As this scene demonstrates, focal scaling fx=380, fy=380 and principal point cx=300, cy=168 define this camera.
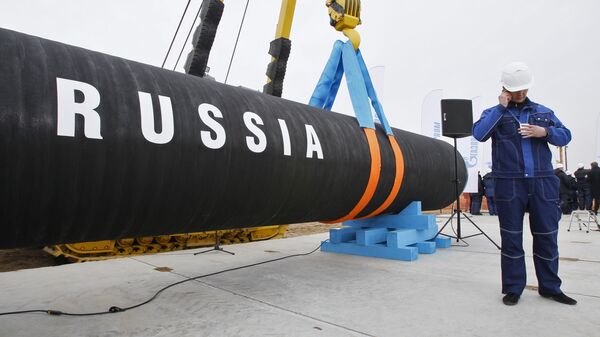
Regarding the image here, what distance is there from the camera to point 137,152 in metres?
2.10

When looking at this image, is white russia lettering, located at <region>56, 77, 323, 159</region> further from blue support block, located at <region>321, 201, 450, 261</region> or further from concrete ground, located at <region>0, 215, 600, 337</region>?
blue support block, located at <region>321, 201, 450, 261</region>

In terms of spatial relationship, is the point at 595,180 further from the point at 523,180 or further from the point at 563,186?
the point at 523,180

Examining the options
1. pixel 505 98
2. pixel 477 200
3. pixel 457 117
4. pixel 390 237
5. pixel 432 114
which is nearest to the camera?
pixel 505 98

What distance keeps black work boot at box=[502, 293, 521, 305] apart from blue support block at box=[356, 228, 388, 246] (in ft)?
6.66

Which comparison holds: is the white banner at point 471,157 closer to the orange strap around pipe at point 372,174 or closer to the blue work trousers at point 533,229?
the orange strap around pipe at point 372,174

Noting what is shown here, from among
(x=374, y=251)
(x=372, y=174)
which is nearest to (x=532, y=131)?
(x=372, y=174)

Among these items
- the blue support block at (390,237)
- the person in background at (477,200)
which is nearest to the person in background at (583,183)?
the person in background at (477,200)

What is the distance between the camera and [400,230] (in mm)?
4625

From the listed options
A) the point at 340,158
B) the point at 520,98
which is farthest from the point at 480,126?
the point at 340,158

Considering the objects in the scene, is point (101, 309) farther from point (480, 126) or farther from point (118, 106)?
point (480, 126)

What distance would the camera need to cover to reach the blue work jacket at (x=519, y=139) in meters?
2.80

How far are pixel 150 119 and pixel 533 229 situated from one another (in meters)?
2.76

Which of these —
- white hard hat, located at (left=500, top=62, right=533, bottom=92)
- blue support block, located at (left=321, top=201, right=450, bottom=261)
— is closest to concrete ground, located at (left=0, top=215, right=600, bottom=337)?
blue support block, located at (left=321, top=201, right=450, bottom=261)

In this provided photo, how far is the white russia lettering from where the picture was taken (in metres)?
1.88
